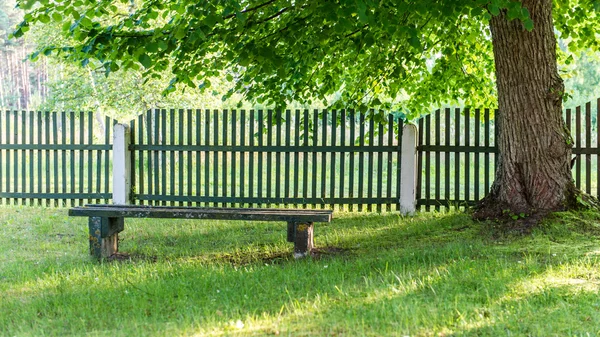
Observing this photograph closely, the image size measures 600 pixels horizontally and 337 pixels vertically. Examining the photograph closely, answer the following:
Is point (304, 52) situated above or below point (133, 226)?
above

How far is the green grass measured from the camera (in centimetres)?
455

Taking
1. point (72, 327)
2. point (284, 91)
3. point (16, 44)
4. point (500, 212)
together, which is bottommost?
point (72, 327)

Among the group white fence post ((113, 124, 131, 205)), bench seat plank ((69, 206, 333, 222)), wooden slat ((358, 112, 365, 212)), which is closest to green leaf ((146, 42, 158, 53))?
bench seat plank ((69, 206, 333, 222))

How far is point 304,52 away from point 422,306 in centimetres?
560

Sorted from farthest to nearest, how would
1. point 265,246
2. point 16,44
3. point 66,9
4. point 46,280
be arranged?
1. point 16,44
2. point 265,246
3. point 66,9
4. point 46,280

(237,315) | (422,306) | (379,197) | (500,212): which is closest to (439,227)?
(500,212)

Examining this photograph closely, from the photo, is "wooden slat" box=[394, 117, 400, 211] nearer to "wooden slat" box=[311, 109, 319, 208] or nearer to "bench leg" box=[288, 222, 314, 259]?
"wooden slat" box=[311, 109, 319, 208]

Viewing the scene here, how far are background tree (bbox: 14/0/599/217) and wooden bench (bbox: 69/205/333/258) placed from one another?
1.62m

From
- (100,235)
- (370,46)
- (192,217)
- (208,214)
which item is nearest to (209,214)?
(208,214)

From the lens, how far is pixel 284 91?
35.3 feet

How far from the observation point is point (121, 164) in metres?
11.7

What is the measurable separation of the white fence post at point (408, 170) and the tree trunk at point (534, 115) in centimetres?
220

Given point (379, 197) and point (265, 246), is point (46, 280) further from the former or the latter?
point (379, 197)

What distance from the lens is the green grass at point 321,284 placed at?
455 centimetres
